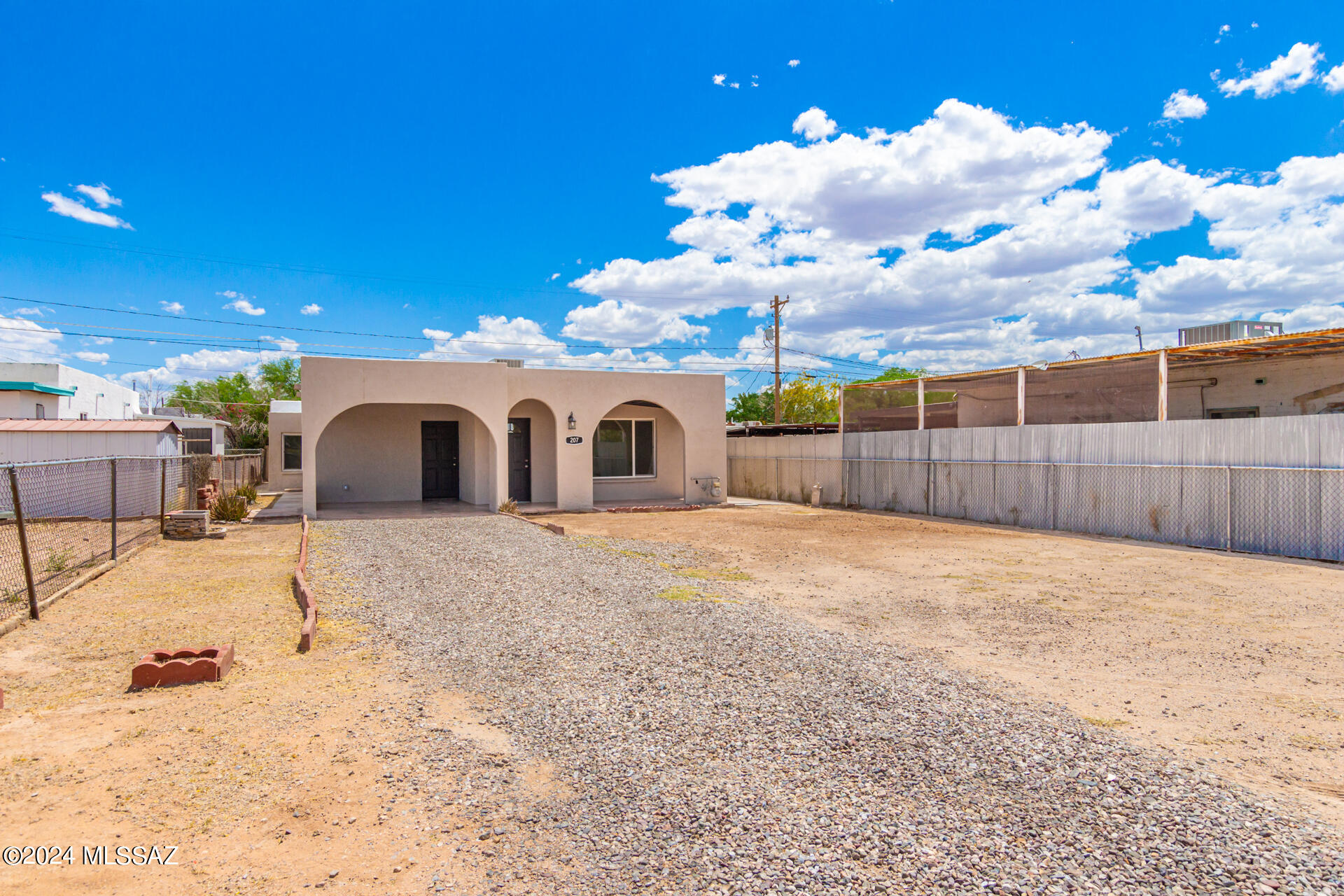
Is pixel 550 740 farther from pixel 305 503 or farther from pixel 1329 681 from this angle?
pixel 305 503

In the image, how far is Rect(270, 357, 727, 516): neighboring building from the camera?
16000mm

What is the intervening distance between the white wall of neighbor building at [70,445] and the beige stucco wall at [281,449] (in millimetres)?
5411

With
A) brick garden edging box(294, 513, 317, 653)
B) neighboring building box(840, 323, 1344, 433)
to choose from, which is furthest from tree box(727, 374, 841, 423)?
brick garden edging box(294, 513, 317, 653)

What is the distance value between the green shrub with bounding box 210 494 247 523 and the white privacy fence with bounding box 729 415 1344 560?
14129 millimetres

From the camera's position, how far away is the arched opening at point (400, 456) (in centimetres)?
1784

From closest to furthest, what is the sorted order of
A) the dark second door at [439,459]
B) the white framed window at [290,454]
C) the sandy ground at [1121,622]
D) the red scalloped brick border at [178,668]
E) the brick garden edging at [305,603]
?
1. the sandy ground at [1121,622]
2. the red scalloped brick border at [178,668]
3. the brick garden edging at [305,603]
4. the dark second door at [439,459]
5. the white framed window at [290,454]

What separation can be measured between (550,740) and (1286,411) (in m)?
19.8

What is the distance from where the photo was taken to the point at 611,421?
19234mm

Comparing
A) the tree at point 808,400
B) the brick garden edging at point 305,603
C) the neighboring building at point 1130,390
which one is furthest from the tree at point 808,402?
the brick garden edging at point 305,603

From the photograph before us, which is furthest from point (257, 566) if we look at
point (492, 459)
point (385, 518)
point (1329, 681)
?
point (1329, 681)

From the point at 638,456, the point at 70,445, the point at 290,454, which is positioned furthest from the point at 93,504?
the point at 638,456

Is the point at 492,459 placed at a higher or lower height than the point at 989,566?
higher

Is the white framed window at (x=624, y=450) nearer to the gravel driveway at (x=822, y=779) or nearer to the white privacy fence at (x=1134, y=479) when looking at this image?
the white privacy fence at (x=1134, y=479)

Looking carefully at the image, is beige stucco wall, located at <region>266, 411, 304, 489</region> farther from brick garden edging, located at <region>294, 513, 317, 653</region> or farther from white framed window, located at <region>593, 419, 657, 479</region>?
brick garden edging, located at <region>294, 513, 317, 653</region>
